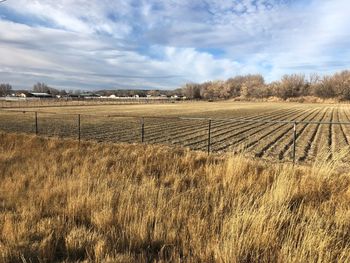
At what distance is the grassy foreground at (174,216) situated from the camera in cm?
388

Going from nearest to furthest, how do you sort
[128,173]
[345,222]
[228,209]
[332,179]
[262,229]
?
[262,229], [345,222], [228,209], [332,179], [128,173]

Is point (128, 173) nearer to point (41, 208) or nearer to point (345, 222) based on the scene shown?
point (41, 208)

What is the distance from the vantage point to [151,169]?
9.23 meters

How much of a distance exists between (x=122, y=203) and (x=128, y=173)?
2964 mm

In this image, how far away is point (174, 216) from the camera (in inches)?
195

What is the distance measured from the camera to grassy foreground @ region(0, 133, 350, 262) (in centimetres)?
388

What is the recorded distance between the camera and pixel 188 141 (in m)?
20.3

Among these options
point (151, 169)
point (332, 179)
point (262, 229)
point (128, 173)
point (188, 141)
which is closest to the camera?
point (262, 229)

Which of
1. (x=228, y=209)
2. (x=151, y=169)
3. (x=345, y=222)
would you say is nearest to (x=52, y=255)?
(x=228, y=209)

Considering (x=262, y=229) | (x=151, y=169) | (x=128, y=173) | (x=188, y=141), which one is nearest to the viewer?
(x=262, y=229)

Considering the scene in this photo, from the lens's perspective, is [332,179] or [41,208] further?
[332,179]

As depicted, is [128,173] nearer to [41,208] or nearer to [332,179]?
[41,208]

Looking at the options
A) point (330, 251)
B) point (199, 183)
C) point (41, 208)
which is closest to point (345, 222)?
point (330, 251)

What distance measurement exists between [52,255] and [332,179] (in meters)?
6.11
